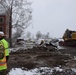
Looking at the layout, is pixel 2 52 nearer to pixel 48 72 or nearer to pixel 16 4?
pixel 48 72

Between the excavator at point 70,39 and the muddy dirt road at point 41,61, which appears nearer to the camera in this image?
the muddy dirt road at point 41,61

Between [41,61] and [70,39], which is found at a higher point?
[70,39]

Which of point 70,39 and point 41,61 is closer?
point 41,61

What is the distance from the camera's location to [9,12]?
2549 inches

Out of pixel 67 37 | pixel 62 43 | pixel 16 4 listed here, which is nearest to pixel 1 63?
pixel 67 37

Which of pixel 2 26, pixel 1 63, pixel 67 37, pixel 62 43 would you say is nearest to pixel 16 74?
pixel 1 63

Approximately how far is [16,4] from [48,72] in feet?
169

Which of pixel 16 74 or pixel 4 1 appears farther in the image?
pixel 4 1

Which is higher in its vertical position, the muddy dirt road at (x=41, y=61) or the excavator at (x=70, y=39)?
the excavator at (x=70, y=39)

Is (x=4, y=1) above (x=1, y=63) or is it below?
above

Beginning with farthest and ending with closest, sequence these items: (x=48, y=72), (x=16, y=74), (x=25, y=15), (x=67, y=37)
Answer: (x=25, y=15) < (x=67, y=37) < (x=48, y=72) < (x=16, y=74)

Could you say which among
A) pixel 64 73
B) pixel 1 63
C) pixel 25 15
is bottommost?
pixel 64 73

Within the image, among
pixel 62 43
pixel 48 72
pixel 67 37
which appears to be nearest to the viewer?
pixel 48 72

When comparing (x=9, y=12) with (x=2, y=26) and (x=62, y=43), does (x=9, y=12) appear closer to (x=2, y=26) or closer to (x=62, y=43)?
(x=62, y=43)
